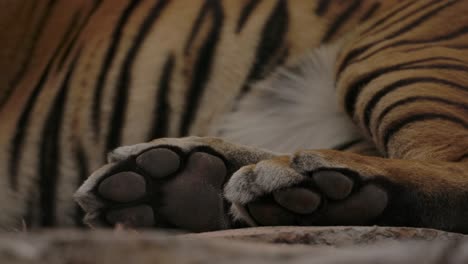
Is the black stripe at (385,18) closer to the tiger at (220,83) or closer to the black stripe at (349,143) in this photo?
the tiger at (220,83)

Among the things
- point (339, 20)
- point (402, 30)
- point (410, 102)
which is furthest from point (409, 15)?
point (410, 102)

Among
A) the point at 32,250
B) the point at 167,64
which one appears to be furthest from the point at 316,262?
the point at 167,64

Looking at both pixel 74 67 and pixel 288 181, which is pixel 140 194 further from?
pixel 74 67

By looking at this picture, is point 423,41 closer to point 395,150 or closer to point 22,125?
point 395,150

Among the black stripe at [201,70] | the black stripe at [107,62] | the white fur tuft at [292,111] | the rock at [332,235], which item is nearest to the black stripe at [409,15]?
the white fur tuft at [292,111]

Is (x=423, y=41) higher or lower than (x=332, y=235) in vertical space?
higher
